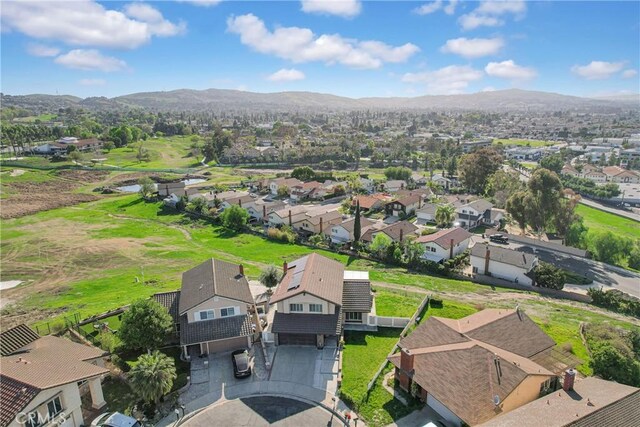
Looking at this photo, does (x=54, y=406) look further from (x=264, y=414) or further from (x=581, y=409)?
(x=581, y=409)

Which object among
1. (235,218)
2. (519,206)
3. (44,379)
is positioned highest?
(44,379)

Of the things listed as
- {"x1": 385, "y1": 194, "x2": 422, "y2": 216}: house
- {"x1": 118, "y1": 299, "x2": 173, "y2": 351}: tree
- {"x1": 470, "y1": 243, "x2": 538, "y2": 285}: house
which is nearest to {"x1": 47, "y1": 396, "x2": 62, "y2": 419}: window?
{"x1": 118, "y1": 299, "x2": 173, "y2": 351}: tree

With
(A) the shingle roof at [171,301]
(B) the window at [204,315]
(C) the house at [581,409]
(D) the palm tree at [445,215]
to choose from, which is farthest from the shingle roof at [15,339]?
(D) the palm tree at [445,215]

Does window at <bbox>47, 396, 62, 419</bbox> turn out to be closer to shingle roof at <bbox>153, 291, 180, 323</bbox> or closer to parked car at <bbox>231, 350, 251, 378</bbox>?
parked car at <bbox>231, 350, 251, 378</bbox>

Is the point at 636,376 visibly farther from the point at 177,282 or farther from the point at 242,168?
the point at 242,168

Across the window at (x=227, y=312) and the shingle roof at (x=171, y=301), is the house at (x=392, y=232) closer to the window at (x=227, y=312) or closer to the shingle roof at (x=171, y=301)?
the window at (x=227, y=312)

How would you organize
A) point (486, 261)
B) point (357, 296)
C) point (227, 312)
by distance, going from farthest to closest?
point (486, 261)
point (357, 296)
point (227, 312)

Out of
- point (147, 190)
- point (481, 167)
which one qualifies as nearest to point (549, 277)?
point (481, 167)
